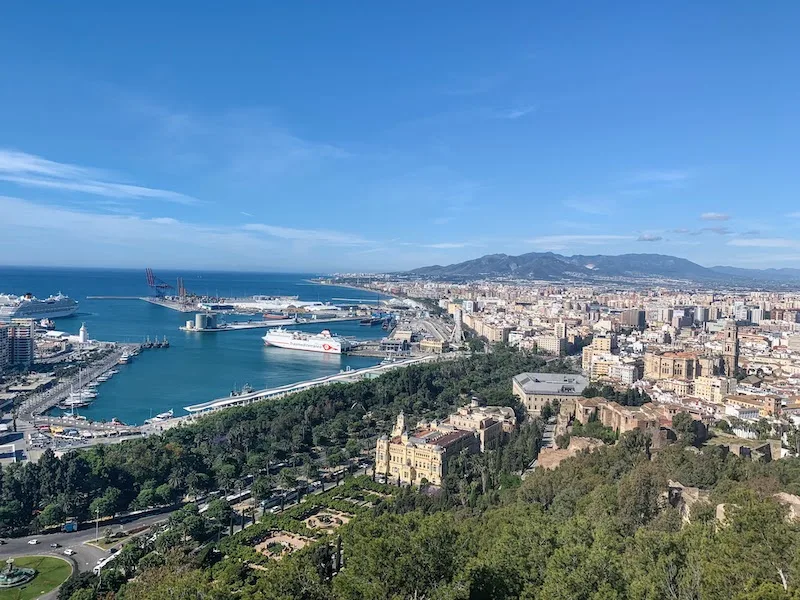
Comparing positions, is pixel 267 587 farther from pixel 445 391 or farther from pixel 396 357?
pixel 396 357

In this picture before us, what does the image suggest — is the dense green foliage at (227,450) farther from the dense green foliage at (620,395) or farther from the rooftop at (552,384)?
the dense green foliage at (620,395)

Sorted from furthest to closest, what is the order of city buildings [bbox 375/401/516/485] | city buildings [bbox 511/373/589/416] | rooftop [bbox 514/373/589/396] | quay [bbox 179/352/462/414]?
quay [bbox 179/352/462/414], rooftop [bbox 514/373/589/396], city buildings [bbox 511/373/589/416], city buildings [bbox 375/401/516/485]

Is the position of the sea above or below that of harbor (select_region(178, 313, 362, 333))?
below

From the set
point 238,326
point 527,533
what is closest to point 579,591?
point 527,533

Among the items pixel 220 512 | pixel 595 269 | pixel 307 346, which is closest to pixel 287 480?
pixel 220 512

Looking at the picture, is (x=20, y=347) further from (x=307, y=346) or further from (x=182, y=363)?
(x=307, y=346)

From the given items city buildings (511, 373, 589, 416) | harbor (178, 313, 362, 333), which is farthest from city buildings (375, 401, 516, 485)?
harbor (178, 313, 362, 333)

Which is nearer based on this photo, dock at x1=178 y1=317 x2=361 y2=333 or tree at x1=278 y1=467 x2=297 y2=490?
tree at x1=278 y1=467 x2=297 y2=490

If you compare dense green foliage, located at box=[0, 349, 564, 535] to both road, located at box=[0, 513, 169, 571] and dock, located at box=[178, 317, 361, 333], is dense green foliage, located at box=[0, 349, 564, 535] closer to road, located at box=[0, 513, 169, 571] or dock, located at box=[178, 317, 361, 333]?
road, located at box=[0, 513, 169, 571]
